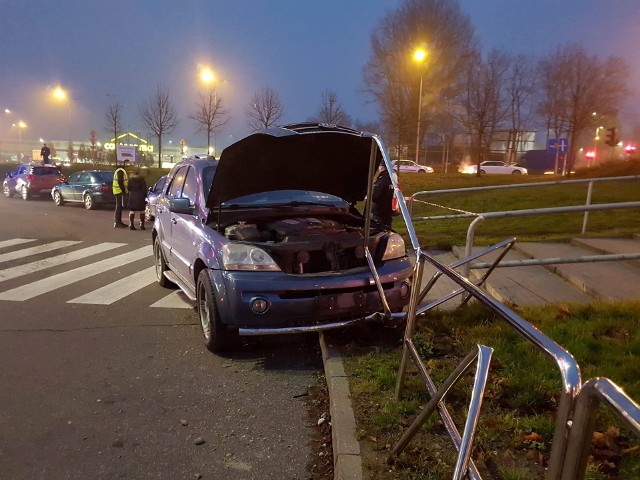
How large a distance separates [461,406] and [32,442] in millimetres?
2872

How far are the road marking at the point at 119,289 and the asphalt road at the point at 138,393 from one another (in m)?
0.04

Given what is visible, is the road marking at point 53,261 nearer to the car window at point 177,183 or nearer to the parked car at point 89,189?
the car window at point 177,183

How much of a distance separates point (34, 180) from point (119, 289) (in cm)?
1872

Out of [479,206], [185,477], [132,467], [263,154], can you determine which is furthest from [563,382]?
[479,206]

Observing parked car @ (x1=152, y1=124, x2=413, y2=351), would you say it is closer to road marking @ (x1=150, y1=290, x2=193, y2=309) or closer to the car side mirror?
the car side mirror

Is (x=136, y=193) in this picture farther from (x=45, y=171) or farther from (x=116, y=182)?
(x=45, y=171)

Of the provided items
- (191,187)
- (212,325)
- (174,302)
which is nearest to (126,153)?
(174,302)

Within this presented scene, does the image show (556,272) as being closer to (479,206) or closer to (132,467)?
(132,467)

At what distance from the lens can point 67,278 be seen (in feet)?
26.3

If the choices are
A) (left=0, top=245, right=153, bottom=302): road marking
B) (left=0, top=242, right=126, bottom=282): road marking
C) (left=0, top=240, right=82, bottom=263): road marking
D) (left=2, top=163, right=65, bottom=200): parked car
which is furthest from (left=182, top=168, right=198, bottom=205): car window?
(left=2, top=163, right=65, bottom=200): parked car

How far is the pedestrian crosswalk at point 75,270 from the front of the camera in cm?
695

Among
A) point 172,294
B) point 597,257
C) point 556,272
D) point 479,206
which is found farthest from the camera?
point 479,206

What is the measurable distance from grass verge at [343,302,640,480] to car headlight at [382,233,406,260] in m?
0.72

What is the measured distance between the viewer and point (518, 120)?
47.8 m
